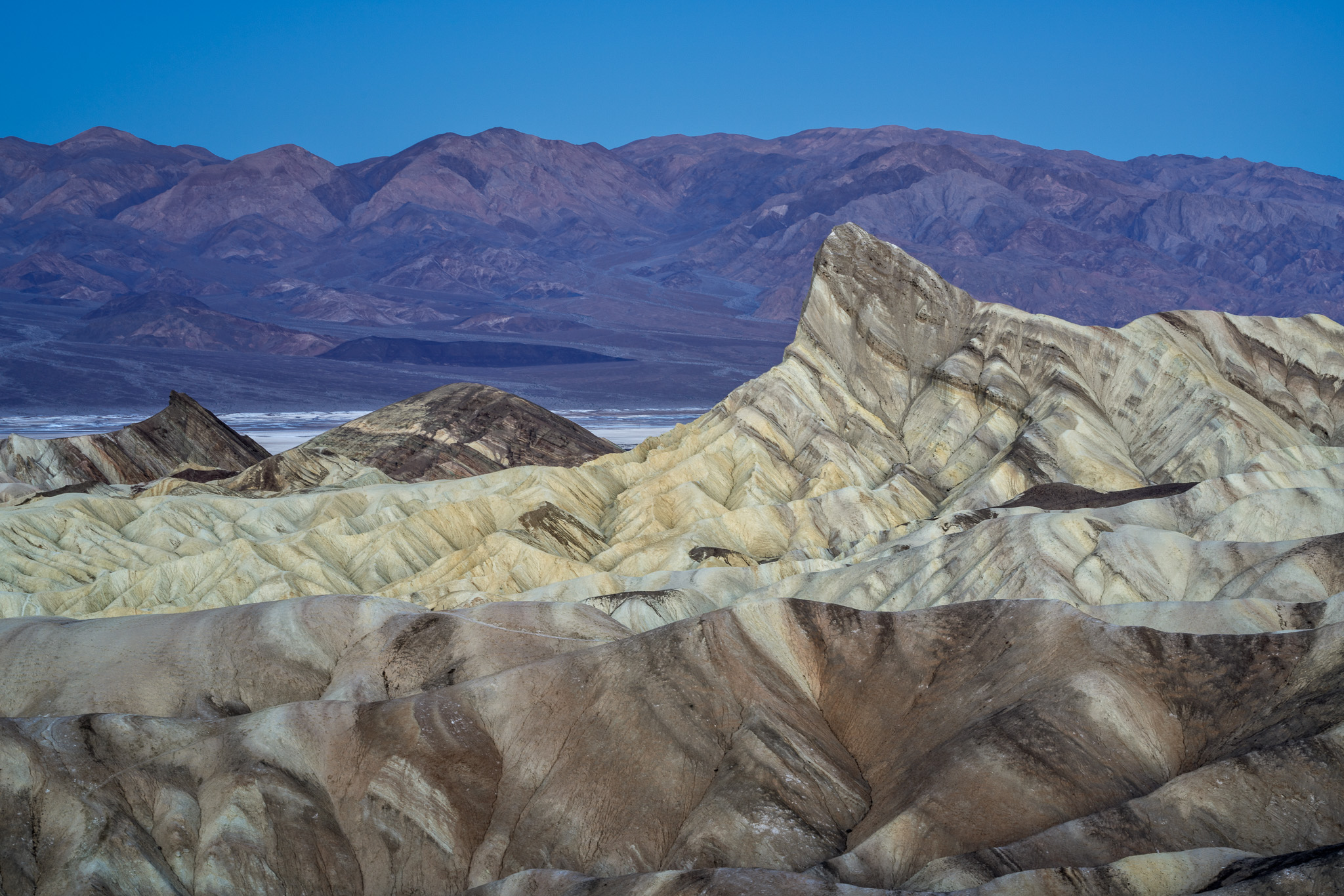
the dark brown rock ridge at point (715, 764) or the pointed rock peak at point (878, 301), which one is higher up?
the pointed rock peak at point (878, 301)

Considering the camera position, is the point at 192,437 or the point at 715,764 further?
the point at 192,437

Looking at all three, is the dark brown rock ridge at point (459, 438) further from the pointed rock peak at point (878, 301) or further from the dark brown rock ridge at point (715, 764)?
the dark brown rock ridge at point (715, 764)

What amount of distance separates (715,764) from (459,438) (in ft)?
175

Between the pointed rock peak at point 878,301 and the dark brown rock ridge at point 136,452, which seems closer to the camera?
the pointed rock peak at point 878,301

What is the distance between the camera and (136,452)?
70.2 metres

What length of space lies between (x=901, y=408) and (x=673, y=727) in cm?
3980

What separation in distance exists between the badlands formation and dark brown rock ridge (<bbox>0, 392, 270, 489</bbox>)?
21.7m

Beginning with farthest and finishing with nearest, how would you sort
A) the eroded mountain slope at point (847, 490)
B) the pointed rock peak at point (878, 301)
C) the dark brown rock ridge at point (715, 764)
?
the pointed rock peak at point (878, 301) < the eroded mountain slope at point (847, 490) < the dark brown rock ridge at point (715, 764)

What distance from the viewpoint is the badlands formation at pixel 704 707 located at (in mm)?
18203

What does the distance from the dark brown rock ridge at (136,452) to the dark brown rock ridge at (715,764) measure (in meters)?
44.4

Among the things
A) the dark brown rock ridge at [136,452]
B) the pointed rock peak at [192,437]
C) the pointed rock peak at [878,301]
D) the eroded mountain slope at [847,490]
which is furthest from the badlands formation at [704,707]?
the pointed rock peak at [192,437]

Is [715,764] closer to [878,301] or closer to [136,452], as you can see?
[878,301]

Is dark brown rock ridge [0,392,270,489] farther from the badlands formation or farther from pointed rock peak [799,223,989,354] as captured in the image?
pointed rock peak [799,223,989,354]

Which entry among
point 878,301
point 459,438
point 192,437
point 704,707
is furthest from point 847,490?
point 192,437
